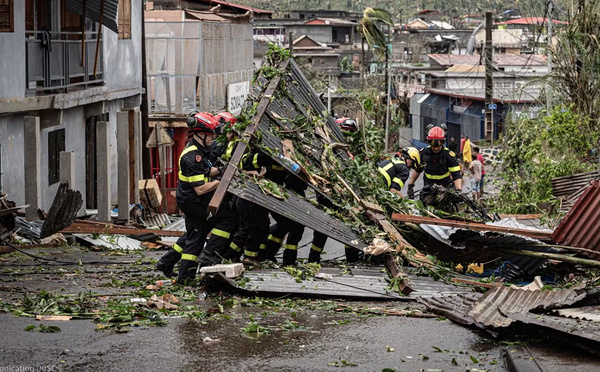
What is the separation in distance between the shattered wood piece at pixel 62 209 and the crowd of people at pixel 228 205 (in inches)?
99.0

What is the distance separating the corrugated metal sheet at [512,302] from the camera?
7.00 m

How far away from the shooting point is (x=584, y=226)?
390 inches

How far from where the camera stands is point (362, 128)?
521 inches

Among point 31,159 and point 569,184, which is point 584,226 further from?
point 31,159

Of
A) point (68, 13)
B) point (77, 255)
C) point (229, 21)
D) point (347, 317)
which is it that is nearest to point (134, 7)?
point (68, 13)

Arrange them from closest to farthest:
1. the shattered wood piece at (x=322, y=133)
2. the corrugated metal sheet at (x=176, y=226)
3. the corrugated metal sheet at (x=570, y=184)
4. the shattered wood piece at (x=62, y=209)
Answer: the shattered wood piece at (x=322, y=133) → the shattered wood piece at (x=62, y=209) → the corrugated metal sheet at (x=570, y=184) → the corrugated metal sheet at (x=176, y=226)

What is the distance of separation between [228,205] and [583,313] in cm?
406

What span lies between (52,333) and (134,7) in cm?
1821

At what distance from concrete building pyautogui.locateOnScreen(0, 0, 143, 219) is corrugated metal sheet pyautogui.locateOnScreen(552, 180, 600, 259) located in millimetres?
9081

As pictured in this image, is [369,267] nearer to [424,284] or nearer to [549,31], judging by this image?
[424,284]

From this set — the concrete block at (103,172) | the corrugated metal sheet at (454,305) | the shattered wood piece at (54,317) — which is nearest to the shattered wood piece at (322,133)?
the corrugated metal sheet at (454,305)

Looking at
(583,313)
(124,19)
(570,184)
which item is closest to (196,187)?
(583,313)

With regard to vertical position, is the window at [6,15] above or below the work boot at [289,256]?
above

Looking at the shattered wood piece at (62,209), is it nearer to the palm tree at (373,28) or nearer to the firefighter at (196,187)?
the firefighter at (196,187)
